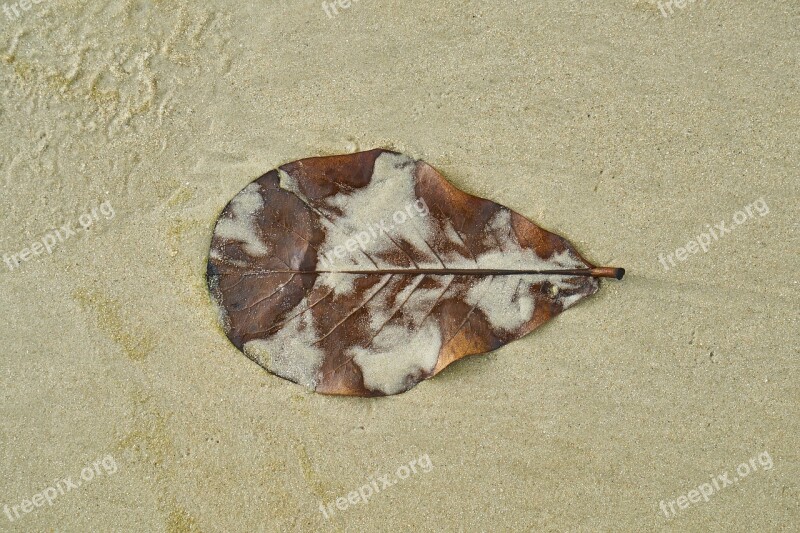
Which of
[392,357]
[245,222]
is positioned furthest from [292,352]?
[245,222]

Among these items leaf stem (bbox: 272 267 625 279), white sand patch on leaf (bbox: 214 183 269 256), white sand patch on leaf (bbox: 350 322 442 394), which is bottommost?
white sand patch on leaf (bbox: 350 322 442 394)

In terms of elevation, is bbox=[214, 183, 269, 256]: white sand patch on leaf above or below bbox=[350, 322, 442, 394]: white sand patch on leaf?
above

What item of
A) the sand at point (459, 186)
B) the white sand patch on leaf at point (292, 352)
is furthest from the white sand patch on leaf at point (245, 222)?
the white sand patch on leaf at point (292, 352)

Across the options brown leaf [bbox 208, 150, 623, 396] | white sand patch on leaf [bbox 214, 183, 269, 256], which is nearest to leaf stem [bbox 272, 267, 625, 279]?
brown leaf [bbox 208, 150, 623, 396]

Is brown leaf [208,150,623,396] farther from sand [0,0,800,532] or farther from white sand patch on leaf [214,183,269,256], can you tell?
sand [0,0,800,532]

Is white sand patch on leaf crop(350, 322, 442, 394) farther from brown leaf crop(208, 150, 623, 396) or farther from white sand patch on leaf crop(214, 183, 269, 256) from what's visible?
white sand patch on leaf crop(214, 183, 269, 256)

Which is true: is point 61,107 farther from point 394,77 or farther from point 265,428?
point 265,428
